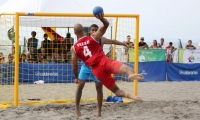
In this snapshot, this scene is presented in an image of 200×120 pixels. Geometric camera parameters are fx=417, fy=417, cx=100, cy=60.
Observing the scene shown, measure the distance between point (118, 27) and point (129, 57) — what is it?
4.00m

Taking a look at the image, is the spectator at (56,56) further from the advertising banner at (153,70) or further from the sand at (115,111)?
the advertising banner at (153,70)

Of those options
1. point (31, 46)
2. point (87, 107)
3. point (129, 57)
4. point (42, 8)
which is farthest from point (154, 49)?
point (87, 107)

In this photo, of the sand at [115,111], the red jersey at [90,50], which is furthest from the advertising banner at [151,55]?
the red jersey at [90,50]

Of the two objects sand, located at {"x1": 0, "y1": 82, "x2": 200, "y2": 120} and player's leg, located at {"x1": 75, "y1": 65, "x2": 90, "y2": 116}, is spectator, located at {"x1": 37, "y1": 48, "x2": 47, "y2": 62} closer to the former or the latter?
sand, located at {"x1": 0, "y1": 82, "x2": 200, "y2": 120}

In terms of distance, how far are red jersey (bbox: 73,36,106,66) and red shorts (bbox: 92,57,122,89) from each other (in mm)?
102

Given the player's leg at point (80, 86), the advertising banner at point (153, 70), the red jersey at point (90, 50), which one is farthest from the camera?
the advertising banner at point (153, 70)

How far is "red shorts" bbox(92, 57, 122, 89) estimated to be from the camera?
685 cm

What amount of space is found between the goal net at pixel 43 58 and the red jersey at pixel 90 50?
107 inches

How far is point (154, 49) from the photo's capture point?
56.7 feet

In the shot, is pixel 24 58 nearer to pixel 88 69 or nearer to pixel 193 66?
pixel 88 69

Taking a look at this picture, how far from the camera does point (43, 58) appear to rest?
11859 mm

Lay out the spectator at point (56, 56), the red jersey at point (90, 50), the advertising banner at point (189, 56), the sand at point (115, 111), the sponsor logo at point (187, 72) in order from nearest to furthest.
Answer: the red jersey at point (90, 50) → the sand at point (115, 111) → the spectator at point (56, 56) → the sponsor logo at point (187, 72) → the advertising banner at point (189, 56)

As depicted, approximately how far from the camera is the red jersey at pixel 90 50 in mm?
7176

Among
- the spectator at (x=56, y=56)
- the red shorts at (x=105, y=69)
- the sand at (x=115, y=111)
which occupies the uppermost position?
the spectator at (x=56, y=56)
